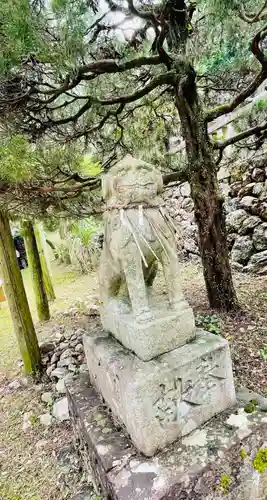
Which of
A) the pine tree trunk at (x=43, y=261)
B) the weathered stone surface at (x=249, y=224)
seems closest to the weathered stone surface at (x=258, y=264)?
the weathered stone surface at (x=249, y=224)

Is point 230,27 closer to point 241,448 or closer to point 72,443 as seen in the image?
point 241,448

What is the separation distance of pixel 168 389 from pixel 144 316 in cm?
35

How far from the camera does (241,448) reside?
1.28 meters

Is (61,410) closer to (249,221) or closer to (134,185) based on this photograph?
(134,185)

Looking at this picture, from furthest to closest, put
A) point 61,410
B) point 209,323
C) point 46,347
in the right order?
point 46,347
point 209,323
point 61,410

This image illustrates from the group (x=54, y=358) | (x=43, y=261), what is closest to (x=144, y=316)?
(x=54, y=358)

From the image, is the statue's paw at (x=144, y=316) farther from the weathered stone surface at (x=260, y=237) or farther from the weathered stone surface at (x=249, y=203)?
the weathered stone surface at (x=249, y=203)

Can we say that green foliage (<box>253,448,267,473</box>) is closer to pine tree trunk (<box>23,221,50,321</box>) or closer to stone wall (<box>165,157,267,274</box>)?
stone wall (<box>165,157,267,274</box>)

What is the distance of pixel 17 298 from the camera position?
9.95 ft

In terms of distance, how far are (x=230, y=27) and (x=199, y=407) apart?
2585 millimetres

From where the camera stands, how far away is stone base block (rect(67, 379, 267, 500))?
116 centimetres

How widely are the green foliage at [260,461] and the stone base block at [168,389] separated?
252 millimetres

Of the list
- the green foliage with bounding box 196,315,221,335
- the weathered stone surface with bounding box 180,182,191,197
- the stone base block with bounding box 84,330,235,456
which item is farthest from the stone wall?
the stone base block with bounding box 84,330,235,456

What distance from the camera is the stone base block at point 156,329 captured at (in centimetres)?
140
